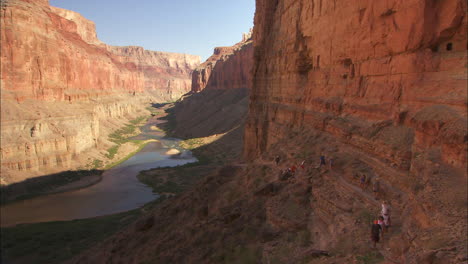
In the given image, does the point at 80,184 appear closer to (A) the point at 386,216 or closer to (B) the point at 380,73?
(B) the point at 380,73

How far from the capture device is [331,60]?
15141 mm

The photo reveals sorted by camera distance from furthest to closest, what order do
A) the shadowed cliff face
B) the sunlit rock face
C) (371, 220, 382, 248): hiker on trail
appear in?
the shadowed cliff face → the sunlit rock face → (371, 220, 382, 248): hiker on trail

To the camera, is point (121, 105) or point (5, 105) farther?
point (121, 105)

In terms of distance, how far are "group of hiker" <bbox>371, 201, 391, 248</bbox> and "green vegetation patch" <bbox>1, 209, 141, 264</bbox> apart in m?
19.0

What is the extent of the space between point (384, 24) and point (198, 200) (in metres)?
13.0

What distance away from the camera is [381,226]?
7.05 metres

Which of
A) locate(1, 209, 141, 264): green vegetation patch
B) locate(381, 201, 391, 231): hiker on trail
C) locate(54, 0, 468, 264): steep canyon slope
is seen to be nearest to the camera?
locate(54, 0, 468, 264): steep canyon slope

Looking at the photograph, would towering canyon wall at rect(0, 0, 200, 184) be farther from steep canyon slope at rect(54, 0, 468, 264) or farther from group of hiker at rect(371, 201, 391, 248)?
group of hiker at rect(371, 201, 391, 248)

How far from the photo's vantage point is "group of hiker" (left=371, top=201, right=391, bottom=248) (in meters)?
6.94

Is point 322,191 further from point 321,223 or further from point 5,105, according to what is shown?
point 5,105

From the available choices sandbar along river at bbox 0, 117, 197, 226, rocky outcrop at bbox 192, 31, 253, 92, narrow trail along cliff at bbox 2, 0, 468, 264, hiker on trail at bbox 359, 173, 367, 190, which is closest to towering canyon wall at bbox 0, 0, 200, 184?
sandbar along river at bbox 0, 117, 197, 226

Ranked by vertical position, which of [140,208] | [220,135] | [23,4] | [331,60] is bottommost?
[140,208]

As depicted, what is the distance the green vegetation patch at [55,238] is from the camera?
18531mm

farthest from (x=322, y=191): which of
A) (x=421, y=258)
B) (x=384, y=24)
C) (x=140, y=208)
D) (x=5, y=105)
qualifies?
(x=5, y=105)
